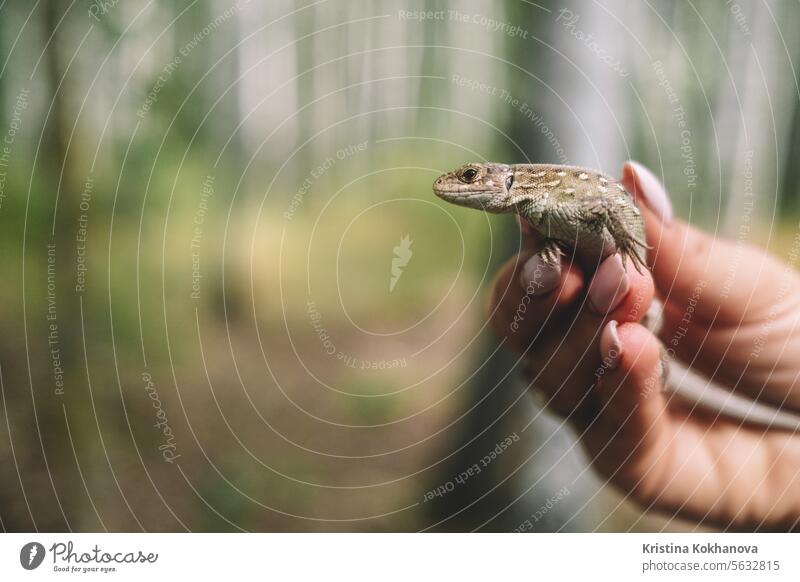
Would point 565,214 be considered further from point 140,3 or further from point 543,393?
point 140,3

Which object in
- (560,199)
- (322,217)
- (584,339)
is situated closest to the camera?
(560,199)

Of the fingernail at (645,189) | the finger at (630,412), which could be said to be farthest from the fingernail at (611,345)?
the fingernail at (645,189)

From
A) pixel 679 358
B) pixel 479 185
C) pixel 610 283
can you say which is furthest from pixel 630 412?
pixel 479 185

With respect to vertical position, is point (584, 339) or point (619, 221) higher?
point (619, 221)

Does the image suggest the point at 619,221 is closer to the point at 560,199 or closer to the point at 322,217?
the point at 560,199

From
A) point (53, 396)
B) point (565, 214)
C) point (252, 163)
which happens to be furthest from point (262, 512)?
point (565, 214)
